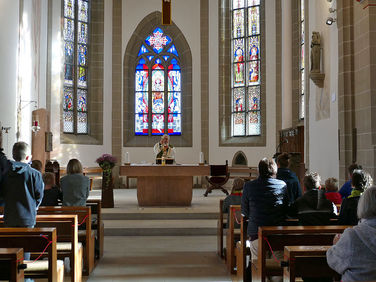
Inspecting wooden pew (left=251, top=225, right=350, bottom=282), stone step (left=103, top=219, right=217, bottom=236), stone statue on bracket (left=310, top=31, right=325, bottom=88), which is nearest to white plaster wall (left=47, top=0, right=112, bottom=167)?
stone step (left=103, top=219, right=217, bottom=236)

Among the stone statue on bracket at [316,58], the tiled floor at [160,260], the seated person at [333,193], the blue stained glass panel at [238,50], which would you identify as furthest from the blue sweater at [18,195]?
the blue stained glass panel at [238,50]

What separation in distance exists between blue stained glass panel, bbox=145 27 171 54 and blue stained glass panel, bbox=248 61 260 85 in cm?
291

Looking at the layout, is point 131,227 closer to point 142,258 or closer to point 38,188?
point 142,258

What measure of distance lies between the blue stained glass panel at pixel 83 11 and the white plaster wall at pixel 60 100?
599mm

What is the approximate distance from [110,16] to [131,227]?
31.6 ft

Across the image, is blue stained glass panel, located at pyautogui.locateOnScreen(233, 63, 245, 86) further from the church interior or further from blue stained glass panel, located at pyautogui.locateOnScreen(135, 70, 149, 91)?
blue stained glass panel, located at pyautogui.locateOnScreen(135, 70, 149, 91)

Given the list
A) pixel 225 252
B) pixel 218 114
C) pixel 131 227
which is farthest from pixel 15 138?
pixel 218 114

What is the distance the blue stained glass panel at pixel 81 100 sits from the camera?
15.7 m

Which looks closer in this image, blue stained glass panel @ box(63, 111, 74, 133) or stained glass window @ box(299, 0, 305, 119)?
stained glass window @ box(299, 0, 305, 119)

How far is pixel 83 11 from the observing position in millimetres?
15844

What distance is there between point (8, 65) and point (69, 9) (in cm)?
628

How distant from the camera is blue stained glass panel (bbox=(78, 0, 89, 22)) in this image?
51.6ft

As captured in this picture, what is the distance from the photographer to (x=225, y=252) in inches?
252

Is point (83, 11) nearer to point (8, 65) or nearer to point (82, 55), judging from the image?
point (82, 55)
